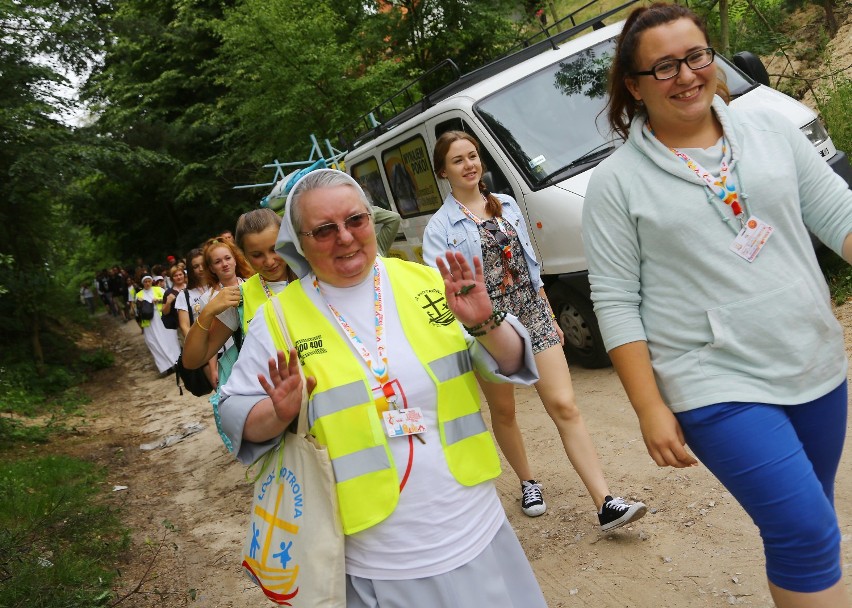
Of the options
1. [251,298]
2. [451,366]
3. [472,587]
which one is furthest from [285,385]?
[251,298]

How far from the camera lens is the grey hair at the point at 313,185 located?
2.43 meters

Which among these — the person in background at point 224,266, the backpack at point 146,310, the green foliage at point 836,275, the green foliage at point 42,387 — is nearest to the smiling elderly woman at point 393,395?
the person in background at point 224,266

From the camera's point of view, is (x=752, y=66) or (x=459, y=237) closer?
(x=459, y=237)

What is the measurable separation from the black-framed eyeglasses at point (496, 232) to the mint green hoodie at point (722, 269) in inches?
87.4

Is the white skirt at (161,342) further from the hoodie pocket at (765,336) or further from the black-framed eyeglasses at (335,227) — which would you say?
the hoodie pocket at (765,336)

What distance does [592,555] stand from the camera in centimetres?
Answer: 414

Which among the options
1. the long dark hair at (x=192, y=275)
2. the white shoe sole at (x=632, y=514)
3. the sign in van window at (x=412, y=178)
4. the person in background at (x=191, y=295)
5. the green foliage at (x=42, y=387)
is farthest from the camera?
the green foliage at (x=42, y=387)

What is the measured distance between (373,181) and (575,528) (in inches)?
223

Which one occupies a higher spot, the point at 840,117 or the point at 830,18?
the point at 830,18

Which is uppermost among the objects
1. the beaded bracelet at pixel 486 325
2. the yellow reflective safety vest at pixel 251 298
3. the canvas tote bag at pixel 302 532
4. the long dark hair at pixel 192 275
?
the long dark hair at pixel 192 275

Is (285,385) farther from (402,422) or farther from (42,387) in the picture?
(42,387)

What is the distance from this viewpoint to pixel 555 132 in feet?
23.4

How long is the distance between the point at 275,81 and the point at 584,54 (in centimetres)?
1022

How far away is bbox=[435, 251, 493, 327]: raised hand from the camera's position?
7.34 feet
